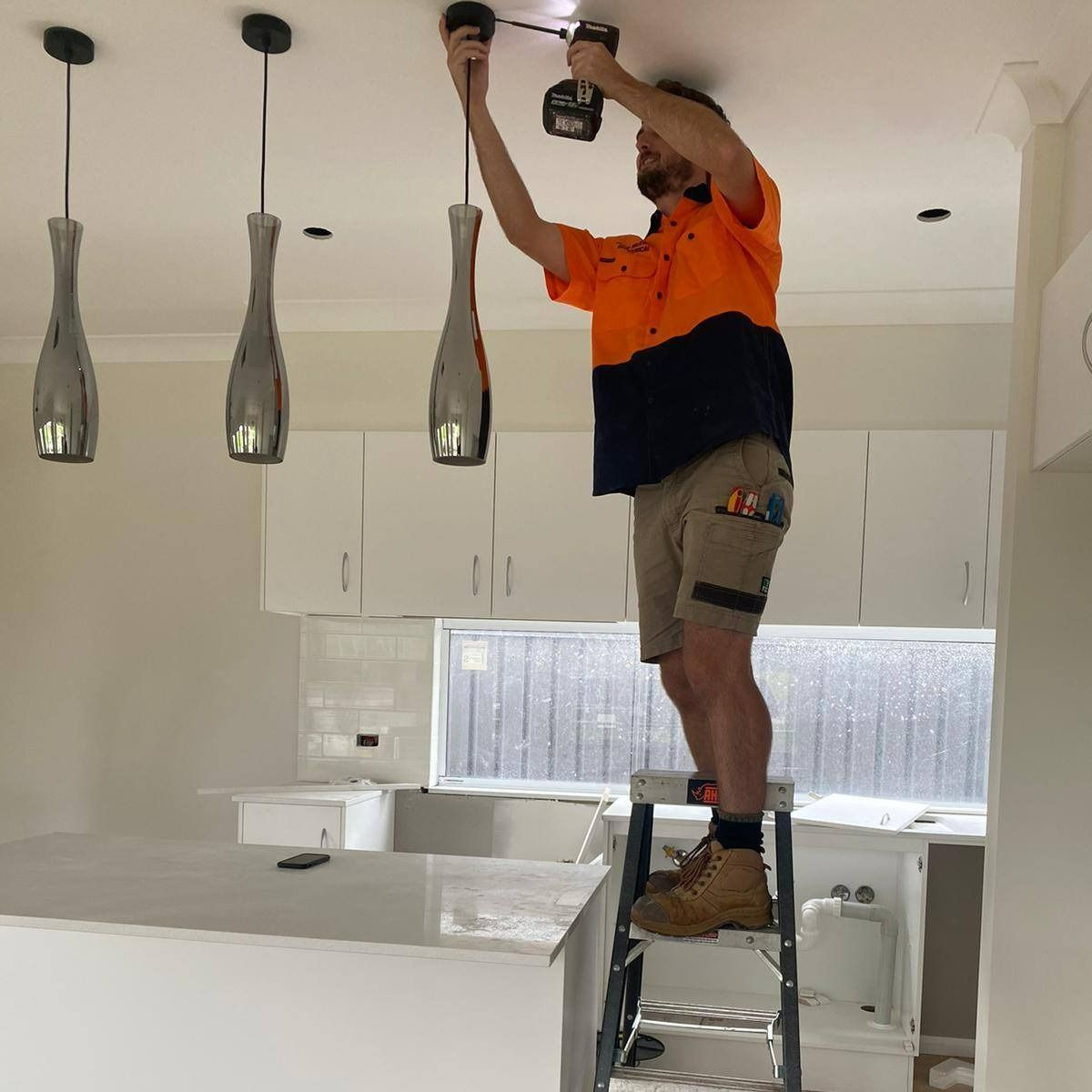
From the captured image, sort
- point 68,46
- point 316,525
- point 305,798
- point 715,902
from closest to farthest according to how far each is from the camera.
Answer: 1. point 715,902
2. point 68,46
3. point 305,798
4. point 316,525

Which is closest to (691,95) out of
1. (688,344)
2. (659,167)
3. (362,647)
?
(659,167)

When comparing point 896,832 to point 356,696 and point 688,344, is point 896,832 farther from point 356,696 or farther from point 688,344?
point 688,344

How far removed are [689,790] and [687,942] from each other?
0.87 feet

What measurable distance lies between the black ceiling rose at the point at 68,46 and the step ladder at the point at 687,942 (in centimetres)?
193

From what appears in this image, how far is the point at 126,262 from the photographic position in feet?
12.3

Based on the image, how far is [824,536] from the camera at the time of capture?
379cm

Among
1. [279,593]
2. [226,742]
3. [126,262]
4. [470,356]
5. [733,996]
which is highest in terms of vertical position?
[126,262]

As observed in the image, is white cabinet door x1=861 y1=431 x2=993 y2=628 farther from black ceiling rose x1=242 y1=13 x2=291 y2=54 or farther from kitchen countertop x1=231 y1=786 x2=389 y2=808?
black ceiling rose x1=242 y1=13 x2=291 y2=54

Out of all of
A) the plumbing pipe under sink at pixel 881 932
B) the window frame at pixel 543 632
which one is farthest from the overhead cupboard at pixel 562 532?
the plumbing pipe under sink at pixel 881 932

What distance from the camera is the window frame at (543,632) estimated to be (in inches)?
156

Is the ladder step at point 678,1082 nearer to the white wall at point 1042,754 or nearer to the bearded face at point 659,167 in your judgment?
the white wall at point 1042,754

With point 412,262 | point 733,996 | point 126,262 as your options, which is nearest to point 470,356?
point 412,262

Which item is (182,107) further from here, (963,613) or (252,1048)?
(963,613)

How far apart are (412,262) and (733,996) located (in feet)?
9.55
